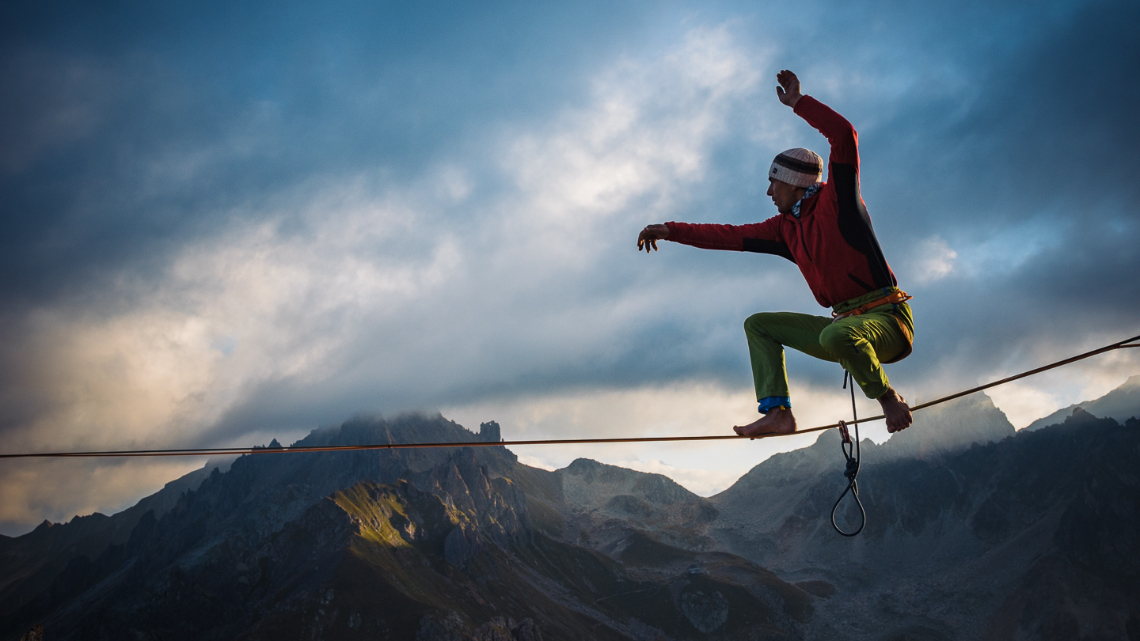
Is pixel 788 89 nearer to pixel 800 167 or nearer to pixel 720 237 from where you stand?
pixel 800 167

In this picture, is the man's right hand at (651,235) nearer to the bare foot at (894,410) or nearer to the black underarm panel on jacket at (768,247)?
the black underarm panel on jacket at (768,247)

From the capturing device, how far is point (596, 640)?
18288 centimetres

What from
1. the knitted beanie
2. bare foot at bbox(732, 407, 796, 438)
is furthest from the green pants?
the knitted beanie

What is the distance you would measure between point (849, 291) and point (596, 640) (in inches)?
7761

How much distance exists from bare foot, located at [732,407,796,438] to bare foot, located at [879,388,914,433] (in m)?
1.11

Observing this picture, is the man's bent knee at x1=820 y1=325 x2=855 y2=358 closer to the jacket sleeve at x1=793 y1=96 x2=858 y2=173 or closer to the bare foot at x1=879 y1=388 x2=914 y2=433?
the bare foot at x1=879 y1=388 x2=914 y2=433

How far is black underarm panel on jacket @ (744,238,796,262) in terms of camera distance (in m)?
8.56

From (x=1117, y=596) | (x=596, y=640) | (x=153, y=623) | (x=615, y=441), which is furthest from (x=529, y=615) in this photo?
(x=615, y=441)

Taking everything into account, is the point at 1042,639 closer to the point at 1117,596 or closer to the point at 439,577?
the point at 1117,596

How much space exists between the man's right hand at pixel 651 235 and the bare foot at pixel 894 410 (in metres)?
3.41

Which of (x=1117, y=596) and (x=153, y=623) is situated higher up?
(x=153, y=623)

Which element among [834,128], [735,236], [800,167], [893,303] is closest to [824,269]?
[893,303]

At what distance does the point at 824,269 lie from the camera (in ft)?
25.5

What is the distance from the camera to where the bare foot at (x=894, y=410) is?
709 centimetres
